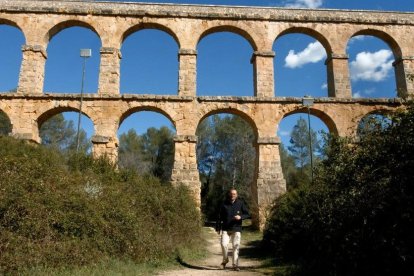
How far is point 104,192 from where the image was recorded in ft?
25.3

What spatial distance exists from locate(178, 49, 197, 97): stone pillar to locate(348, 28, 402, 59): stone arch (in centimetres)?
737

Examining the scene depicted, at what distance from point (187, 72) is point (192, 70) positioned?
0.24 meters

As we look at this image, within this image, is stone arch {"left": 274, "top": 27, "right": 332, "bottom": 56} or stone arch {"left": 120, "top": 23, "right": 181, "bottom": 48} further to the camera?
stone arch {"left": 274, "top": 27, "right": 332, "bottom": 56}

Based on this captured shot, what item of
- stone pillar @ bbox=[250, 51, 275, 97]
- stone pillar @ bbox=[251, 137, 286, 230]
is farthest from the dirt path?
stone pillar @ bbox=[250, 51, 275, 97]

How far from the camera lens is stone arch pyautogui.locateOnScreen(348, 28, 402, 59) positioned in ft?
59.8

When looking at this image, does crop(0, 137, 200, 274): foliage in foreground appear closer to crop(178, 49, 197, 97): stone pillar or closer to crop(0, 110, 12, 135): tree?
crop(178, 49, 197, 97): stone pillar

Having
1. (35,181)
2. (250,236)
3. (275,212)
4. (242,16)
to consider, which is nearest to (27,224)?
(35,181)

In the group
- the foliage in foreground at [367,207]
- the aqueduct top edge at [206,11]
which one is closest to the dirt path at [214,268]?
the foliage in foreground at [367,207]

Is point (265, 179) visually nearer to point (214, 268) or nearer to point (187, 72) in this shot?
point (187, 72)

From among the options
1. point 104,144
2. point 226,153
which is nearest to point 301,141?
point 226,153

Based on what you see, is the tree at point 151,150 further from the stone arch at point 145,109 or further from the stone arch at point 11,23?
the stone arch at point 11,23

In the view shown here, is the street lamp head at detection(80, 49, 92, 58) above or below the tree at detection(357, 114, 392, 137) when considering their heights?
above

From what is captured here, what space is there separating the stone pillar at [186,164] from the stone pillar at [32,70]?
6333 millimetres

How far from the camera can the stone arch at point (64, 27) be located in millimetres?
17672
